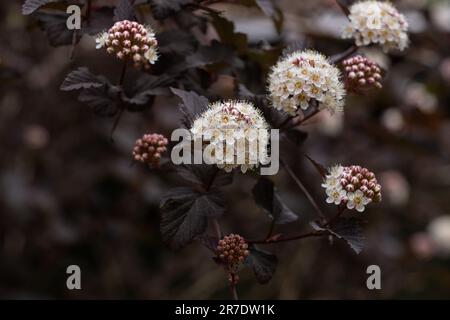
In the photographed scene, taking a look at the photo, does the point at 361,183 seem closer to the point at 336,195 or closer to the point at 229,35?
the point at 336,195

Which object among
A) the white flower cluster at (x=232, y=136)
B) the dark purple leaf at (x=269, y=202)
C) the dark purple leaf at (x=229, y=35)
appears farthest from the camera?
the dark purple leaf at (x=229, y=35)

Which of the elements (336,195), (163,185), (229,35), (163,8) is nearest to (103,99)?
(163,8)

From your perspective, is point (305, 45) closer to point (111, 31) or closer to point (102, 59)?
point (111, 31)

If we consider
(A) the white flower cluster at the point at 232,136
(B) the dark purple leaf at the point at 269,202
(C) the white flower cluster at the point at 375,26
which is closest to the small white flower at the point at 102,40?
(A) the white flower cluster at the point at 232,136

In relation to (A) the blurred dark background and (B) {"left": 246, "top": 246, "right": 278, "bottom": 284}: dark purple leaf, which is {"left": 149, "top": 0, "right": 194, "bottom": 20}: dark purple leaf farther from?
(A) the blurred dark background

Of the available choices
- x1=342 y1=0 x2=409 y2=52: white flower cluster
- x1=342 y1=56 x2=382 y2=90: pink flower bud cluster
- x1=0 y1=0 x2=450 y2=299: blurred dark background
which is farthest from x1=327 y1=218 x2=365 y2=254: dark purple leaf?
x1=0 y1=0 x2=450 y2=299: blurred dark background

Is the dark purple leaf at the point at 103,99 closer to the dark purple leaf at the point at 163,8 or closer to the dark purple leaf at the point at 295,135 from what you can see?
the dark purple leaf at the point at 163,8
